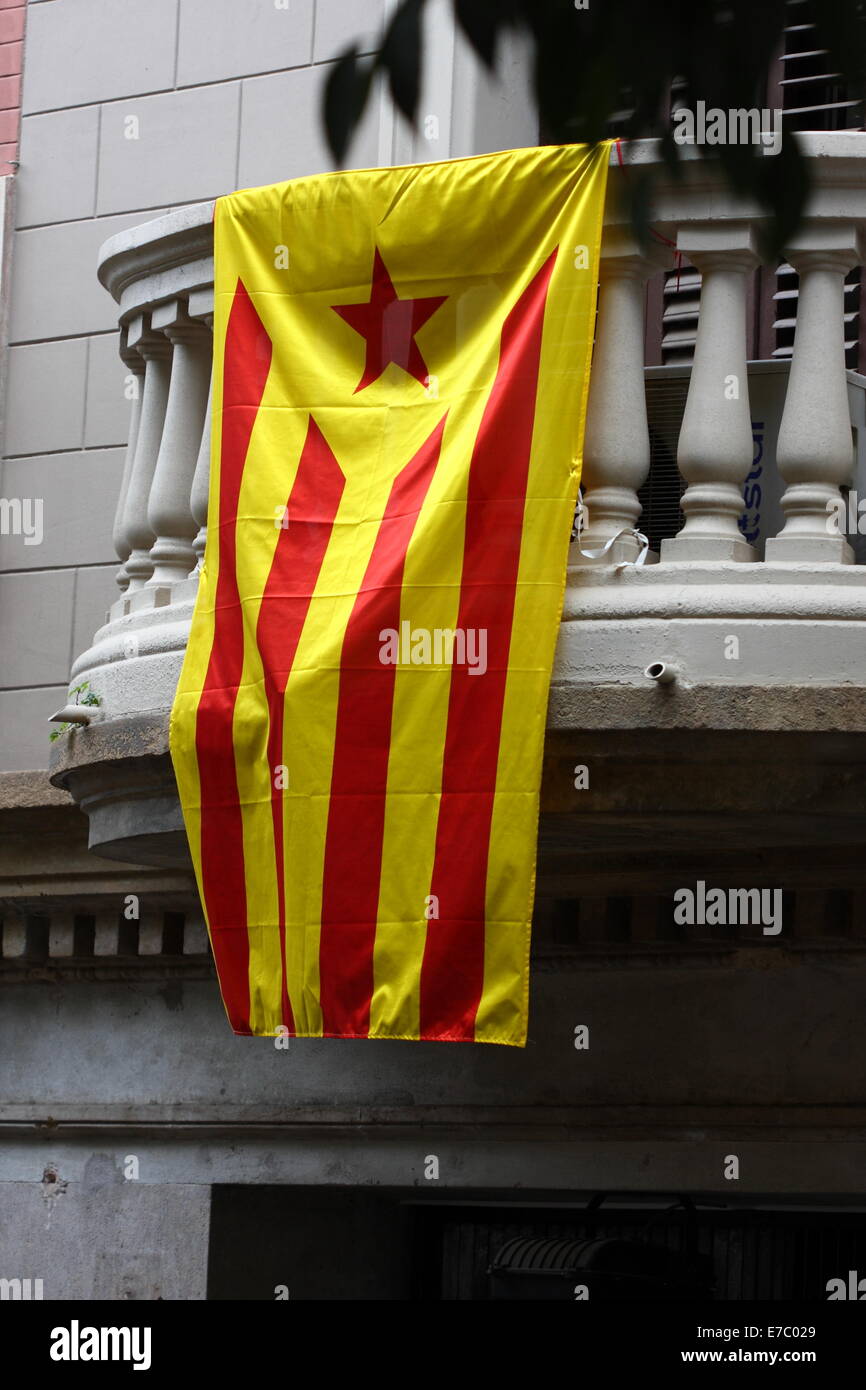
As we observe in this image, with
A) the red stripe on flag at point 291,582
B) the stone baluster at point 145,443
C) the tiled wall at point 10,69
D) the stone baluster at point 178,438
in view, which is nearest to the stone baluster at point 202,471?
the stone baluster at point 178,438

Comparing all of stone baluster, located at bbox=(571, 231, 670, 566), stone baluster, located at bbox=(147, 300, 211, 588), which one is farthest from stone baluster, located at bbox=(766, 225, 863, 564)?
stone baluster, located at bbox=(147, 300, 211, 588)

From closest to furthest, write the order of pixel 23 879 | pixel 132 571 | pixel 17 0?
pixel 132 571 → pixel 23 879 → pixel 17 0

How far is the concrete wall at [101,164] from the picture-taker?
9133mm

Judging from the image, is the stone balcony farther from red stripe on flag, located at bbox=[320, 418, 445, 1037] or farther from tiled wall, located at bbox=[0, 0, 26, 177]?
tiled wall, located at bbox=[0, 0, 26, 177]

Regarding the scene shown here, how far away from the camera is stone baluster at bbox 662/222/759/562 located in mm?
5812

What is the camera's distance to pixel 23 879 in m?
8.06

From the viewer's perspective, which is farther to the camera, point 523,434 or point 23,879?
point 23,879

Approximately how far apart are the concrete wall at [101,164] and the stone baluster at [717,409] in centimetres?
321

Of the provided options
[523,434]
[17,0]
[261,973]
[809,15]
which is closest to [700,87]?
[809,15]

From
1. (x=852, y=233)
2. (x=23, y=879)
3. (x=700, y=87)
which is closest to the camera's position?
(x=700, y=87)

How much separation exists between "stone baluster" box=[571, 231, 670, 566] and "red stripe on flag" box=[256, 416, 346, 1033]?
0.75 metres

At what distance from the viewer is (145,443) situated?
6.96 meters
